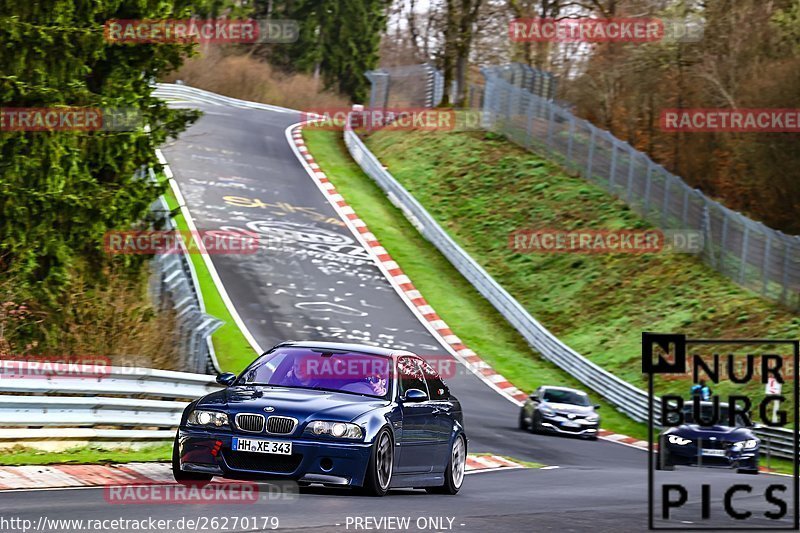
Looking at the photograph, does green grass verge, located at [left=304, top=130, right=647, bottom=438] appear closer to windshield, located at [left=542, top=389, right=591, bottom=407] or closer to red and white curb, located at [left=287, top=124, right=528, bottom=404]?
red and white curb, located at [left=287, top=124, right=528, bottom=404]

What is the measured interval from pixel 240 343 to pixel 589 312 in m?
10.7

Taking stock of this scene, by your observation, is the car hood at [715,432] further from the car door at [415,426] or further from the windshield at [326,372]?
the windshield at [326,372]

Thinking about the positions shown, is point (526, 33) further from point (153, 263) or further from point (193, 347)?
point (193, 347)

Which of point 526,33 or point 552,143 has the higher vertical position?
point 526,33

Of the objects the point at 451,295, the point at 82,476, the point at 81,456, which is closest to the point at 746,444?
the point at 81,456

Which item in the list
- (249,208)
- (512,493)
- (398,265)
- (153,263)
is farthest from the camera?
(249,208)

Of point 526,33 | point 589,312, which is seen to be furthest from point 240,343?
point 526,33

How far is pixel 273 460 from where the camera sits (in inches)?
419

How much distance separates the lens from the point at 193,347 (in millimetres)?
20281

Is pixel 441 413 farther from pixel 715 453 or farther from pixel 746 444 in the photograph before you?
pixel 715 453

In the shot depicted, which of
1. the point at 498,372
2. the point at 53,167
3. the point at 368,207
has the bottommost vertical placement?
the point at 498,372
